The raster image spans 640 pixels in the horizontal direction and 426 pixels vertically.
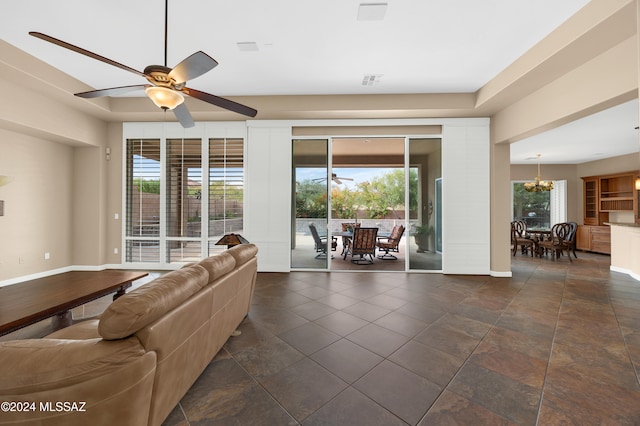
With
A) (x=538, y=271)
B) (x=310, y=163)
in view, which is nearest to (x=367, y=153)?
(x=310, y=163)

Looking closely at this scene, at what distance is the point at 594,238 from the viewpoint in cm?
805

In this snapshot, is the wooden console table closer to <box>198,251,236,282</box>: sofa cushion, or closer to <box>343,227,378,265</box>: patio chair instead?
<box>198,251,236,282</box>: sofa cushion

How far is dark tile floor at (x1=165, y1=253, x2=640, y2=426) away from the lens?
5.51ft

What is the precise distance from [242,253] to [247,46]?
2719 millimetres

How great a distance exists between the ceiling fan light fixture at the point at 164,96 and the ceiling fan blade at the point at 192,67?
0.16 m

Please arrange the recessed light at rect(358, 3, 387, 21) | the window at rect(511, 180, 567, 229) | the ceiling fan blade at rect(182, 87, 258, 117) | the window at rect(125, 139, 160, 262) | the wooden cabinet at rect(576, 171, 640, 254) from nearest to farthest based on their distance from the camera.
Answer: the ceiling fan blade at rect(182, 87, 258, 117) < the recessed light at rect(358, 3, 387, 21) < the window at rect(125, 139, 160, 262) < the wooden cabinet at rect(576, 171, 640, 254) < the window at rect(511, 180, 567, 229)

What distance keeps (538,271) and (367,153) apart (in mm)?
5444

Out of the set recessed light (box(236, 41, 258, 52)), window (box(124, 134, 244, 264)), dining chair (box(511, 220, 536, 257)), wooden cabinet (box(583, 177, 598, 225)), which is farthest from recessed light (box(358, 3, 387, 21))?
wooden cabinet (box(583, 177, 598, 225))

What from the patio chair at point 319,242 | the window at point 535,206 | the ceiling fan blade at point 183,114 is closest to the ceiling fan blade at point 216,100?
the ceiling fan blade at point 183,114

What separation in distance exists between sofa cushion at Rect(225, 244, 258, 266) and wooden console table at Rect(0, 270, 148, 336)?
4.79ft

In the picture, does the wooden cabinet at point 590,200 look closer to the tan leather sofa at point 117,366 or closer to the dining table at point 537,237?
the dining table at point 537,237

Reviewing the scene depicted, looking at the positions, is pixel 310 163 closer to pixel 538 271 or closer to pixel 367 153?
pixel 367 153

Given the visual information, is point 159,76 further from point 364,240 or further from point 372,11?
point 364,240

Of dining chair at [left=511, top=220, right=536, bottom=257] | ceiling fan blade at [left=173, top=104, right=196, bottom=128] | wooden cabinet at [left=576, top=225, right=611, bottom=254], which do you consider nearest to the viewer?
ceiling fan blade at [left=173, top=104, right=196, bottom=128]
